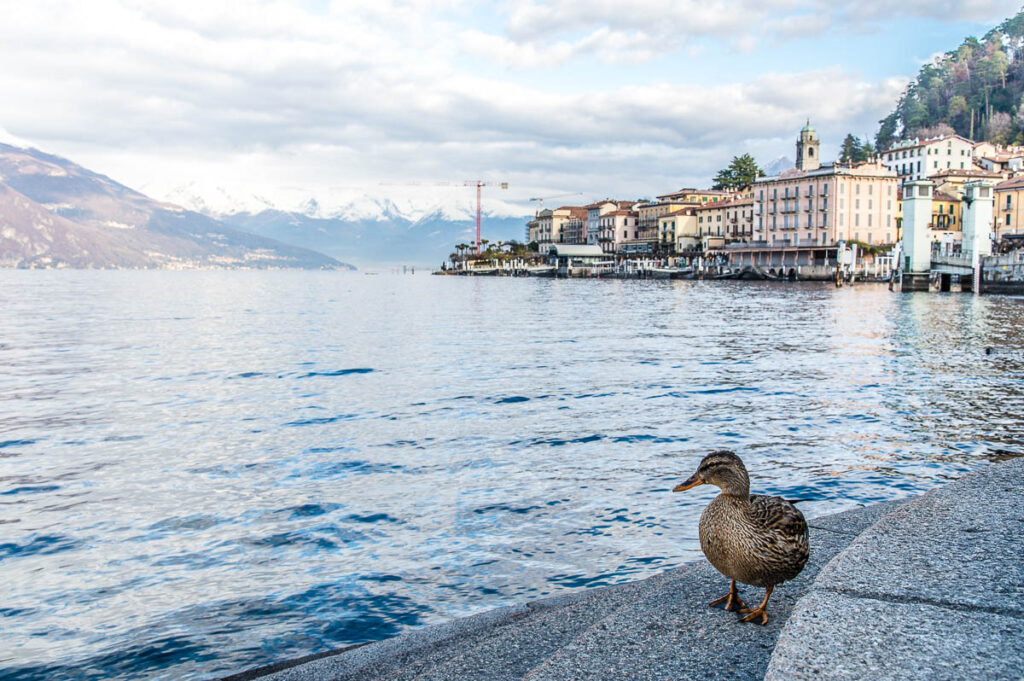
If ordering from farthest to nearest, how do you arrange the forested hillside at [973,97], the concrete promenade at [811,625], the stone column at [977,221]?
the forested hillside at [973,97]
the stone column at [977,221]
the concrete promenade at [811,625]

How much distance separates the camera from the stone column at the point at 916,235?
7425 centimetres

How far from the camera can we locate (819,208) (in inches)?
4727

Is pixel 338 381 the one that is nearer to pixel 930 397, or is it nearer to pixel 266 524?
pixel 266 524

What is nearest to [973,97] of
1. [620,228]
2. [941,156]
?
[941,156]

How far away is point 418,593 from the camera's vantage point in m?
7.70

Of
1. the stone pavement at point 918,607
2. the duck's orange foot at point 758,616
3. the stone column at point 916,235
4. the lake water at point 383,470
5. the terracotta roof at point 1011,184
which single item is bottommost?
the lake water at point 383,470

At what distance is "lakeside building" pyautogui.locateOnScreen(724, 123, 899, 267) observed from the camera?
386ft

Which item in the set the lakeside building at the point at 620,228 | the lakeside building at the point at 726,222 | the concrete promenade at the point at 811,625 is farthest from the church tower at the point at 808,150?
the concrete promenade at the point at 811,625

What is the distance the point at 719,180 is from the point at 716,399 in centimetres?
16394

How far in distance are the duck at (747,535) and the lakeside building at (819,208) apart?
393 feet

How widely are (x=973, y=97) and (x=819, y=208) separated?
78.8m

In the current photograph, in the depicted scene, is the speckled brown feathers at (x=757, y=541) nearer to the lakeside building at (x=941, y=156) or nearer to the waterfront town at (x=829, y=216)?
the waterfront town at (x=829, y=216)

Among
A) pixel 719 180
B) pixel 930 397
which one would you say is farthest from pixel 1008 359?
pixel 719 180

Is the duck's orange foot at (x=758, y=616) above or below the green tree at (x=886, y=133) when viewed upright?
below
